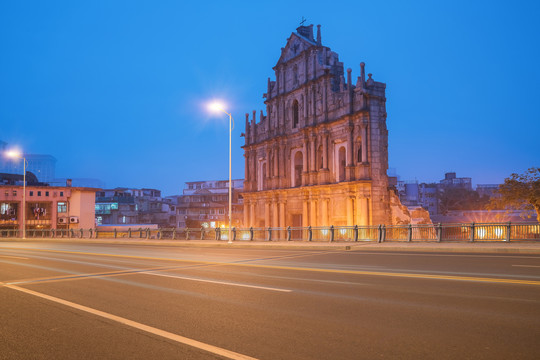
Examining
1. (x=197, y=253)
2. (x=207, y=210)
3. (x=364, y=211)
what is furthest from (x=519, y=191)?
(x=207, y=210)

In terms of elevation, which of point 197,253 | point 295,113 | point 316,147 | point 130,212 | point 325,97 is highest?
point 325,97

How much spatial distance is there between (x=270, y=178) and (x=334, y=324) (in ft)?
148

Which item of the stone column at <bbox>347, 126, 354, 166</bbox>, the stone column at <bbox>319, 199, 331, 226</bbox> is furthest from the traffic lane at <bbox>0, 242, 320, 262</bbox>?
the stone column at <bbox>319, 199, 331, 226</bbox>

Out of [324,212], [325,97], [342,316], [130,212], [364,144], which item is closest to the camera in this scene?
[342,316]

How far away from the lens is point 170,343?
4988 mm

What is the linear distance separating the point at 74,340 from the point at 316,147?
1607 inches

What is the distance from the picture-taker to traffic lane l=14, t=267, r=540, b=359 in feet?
15.4

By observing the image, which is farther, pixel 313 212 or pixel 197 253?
pixel 313 212

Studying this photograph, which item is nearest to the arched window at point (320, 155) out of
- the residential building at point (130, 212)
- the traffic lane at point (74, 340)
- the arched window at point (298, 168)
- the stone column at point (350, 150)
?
the arched window at point (298, 168)

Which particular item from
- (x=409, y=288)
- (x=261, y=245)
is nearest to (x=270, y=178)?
(x=261, y=245)

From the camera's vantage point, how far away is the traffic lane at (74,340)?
15.3 ft

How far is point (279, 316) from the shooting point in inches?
248

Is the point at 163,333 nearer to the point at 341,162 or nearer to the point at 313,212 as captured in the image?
the point at 341,162

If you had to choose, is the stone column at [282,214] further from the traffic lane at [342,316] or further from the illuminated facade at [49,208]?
the illuminated facade at [49,208]
